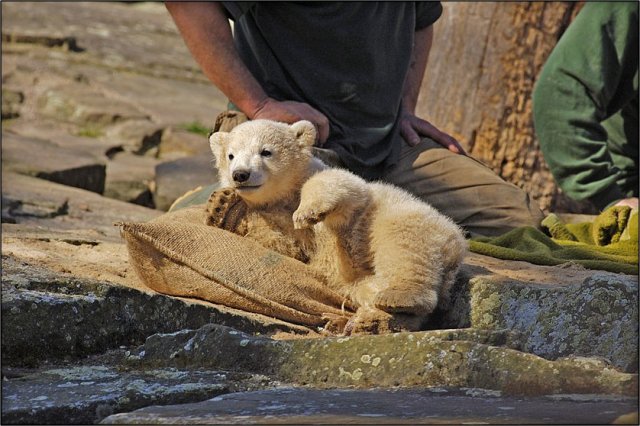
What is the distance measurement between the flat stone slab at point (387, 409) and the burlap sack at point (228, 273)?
938mm

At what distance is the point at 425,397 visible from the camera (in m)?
2.61

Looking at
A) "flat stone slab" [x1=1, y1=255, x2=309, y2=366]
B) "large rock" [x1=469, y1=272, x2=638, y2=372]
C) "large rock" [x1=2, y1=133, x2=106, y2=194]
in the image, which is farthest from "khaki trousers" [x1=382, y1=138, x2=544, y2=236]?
"large rock" [x1=2, y1=133, x2=106, y2=194]

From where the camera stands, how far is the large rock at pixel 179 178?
7.11 meters

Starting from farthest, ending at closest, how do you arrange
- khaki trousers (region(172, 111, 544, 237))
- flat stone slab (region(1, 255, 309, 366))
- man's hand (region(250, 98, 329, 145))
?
khaki trousers (region(172, 111, 544, 237))
man's hand (region(250, 98, 329, 145))
flat stone slab (region(1, 255, 309, 366))

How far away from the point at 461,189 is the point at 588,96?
4.56 ft

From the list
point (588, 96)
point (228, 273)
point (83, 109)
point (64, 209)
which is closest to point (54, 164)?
point (64, 209)

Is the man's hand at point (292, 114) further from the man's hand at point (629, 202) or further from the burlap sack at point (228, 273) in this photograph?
the man's hand at point (629, 202)

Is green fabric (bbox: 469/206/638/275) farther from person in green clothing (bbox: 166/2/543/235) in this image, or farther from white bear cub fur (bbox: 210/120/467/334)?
white bear cub fur (bbox: 210/120/467/334)

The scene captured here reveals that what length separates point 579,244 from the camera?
15.9 ft

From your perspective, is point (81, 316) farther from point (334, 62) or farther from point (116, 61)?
point (116, 61)

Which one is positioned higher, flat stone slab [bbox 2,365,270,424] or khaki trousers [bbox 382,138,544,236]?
khaki trousers [bbox 382,138,544,236]

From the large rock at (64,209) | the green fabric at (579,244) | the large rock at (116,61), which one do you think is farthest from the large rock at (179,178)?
the green fabric at (579,244)

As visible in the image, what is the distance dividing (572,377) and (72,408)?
49.5 inches

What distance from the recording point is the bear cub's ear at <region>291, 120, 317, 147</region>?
3.82m
